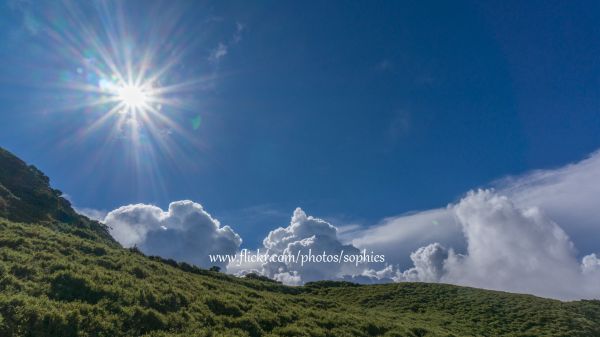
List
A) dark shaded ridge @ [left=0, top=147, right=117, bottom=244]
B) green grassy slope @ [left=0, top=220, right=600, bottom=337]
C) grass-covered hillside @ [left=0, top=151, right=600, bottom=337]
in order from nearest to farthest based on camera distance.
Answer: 1. green grassy slope @ [left=0, top=220, right=600, bottom=337]
2. grass-covered hillside @ [left=0, top=151, right=600, bottom=337]
3. dark shaded ridge @ [left=0, top=147, right=117, bottom=244]

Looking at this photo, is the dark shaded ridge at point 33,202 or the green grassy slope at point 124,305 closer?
the green grassy slope at point 124,305

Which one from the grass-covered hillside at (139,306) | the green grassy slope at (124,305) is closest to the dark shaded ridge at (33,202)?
the grass-covered hillside at (139,306)

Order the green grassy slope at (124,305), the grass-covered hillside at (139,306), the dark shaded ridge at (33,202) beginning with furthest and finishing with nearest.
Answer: the dark shaded ridge at (33,202) < the grass-covered hillside at (139,306) < the green grassy slope at (124,305)

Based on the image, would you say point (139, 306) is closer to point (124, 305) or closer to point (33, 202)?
point (124, 305)

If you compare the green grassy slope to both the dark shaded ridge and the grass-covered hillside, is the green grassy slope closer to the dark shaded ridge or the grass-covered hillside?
the grass-covered hillside

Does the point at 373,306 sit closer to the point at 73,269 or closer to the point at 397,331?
the point at 397,331

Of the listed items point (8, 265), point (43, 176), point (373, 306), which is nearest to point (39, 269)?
point (8, 265)

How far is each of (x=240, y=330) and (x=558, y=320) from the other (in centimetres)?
3645

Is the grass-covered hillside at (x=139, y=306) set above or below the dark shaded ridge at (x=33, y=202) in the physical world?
below

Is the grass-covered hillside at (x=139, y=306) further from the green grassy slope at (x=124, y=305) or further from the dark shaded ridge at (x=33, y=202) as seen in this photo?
the dark shaded ridge at (x=33, y=202)

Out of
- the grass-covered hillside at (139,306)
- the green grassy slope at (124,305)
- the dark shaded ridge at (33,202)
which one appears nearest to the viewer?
the green grassy slope at (124,305)

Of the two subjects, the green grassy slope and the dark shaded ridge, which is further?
the dark shaded ridge

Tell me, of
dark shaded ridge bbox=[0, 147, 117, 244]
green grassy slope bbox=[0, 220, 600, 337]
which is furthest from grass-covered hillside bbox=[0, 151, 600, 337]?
dark shaded ridge bbox=[0, 147, 117, 244]

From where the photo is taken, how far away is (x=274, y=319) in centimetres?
1966
